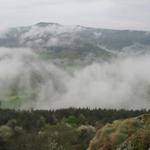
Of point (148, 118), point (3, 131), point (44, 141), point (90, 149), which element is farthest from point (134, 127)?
point (3, 131)

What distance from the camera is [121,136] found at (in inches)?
1160

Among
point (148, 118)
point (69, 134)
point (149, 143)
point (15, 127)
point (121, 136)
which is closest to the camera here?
point (149, 143)

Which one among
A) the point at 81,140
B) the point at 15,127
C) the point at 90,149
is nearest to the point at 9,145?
the point at 81,140

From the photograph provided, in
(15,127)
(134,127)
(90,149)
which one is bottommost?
(15,127)

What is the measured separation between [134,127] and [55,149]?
100864 mm

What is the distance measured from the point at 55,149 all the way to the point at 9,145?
621 inches

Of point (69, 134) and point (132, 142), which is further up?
point (132, 142)

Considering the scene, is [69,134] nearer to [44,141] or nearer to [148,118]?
[44,141]

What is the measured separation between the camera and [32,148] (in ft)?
428

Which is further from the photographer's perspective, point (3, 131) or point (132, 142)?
point (3, 131)

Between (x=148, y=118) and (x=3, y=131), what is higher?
(x=148, y=118)

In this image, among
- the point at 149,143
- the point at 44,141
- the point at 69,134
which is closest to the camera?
the point at 149,143

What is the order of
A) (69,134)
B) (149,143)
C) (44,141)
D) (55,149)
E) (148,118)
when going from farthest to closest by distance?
(69,134)
(44,141)
(55,149)
(148,118)
(149,143)

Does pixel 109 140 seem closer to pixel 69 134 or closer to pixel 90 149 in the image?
pixel 90 149
